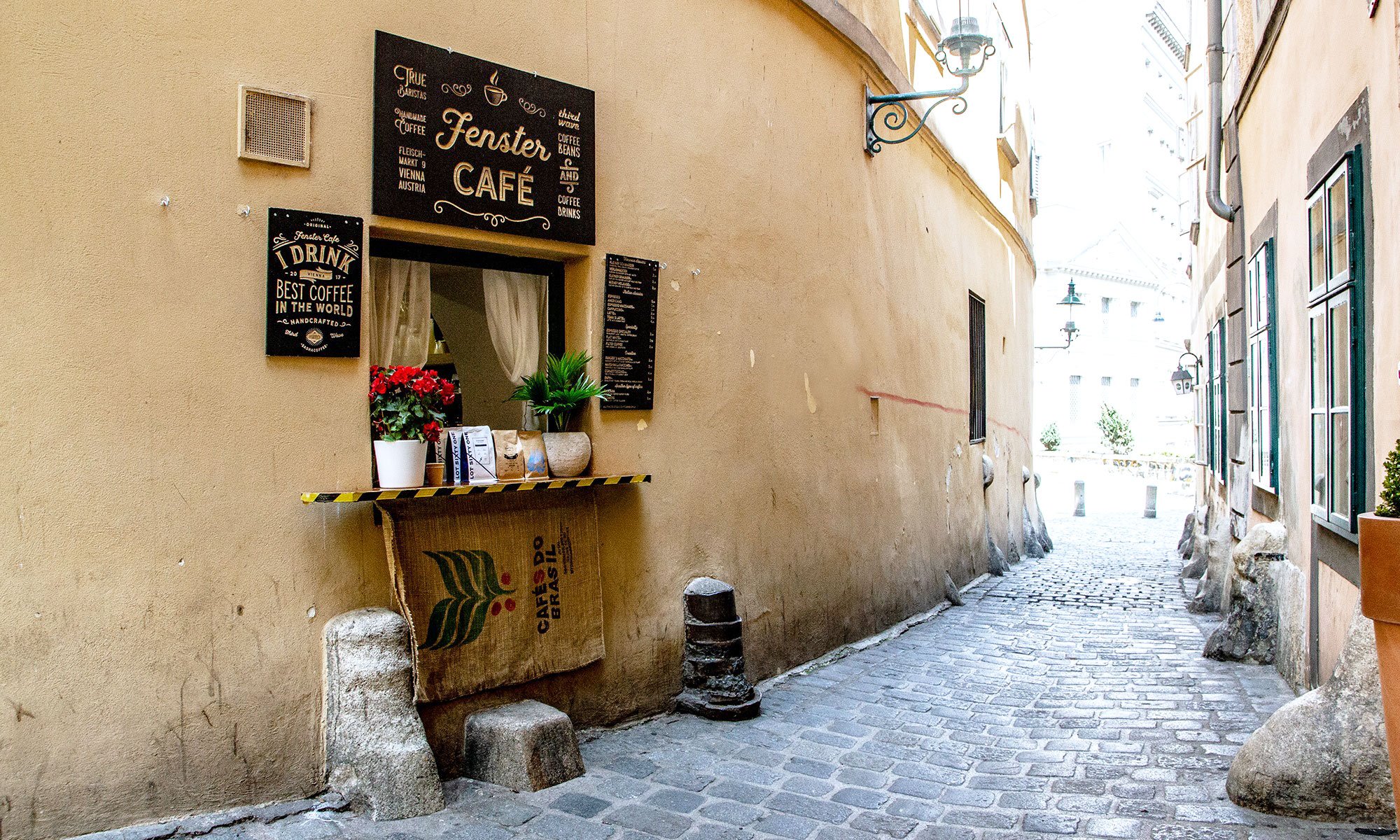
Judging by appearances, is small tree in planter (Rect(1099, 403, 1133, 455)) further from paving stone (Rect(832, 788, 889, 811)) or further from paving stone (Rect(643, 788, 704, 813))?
paving stone (Rect(643, 788, 704, 813))

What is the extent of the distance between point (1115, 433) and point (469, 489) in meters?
35.2

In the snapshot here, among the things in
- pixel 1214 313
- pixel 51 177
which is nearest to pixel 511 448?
pixel 51 177

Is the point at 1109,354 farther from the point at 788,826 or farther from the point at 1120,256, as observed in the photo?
the point at 788,826

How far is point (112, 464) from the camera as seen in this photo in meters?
3.59

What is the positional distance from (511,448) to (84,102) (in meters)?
2.15

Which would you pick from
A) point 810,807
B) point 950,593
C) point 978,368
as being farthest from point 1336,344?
point 978,368

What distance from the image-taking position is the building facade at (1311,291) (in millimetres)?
4551

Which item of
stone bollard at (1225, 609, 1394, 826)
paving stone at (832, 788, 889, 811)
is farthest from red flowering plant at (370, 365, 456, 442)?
stone bollard at (1225, 609, 1394, 826)

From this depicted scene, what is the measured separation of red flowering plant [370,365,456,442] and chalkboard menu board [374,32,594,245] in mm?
699

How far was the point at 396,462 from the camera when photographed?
4.16m

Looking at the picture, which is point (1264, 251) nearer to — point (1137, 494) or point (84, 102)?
point (84, 102)

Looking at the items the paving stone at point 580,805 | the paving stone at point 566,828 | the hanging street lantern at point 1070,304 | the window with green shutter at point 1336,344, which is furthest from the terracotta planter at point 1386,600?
the hanging street lantern at point 1070,304

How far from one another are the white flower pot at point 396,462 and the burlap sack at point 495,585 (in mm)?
109

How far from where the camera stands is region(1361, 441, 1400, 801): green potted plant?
→ 2.83m
